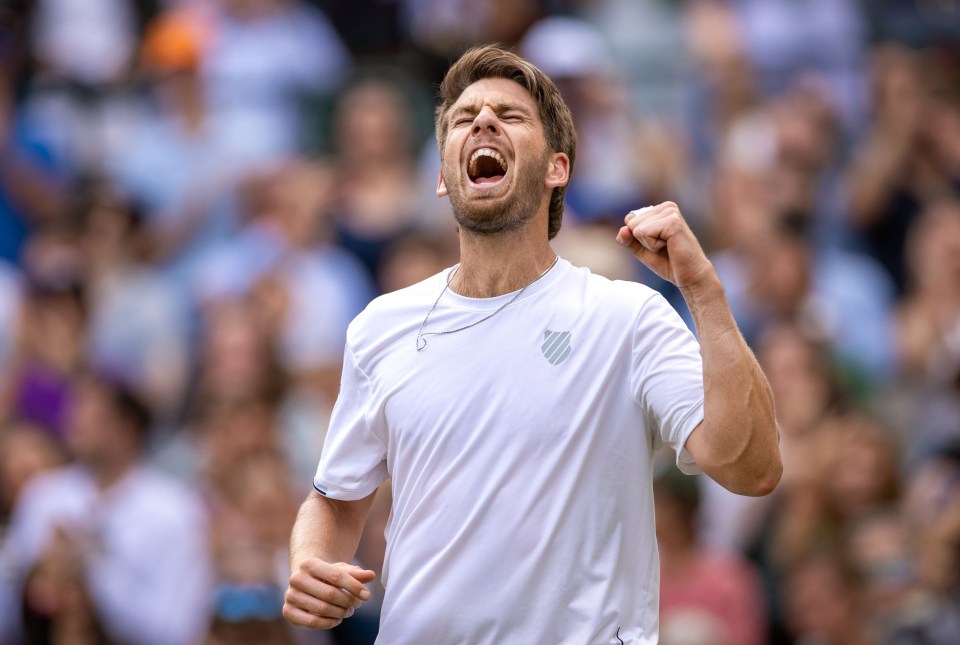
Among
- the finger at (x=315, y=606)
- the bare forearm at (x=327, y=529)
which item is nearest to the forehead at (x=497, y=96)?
the bare forearm at (x=327, y=529)

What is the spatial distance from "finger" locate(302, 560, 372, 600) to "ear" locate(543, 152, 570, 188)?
1145mm

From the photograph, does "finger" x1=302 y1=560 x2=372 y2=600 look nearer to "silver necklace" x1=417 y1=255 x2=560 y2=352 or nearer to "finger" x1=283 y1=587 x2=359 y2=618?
"finger" x1=283 y1=587 x2=359 y2=618

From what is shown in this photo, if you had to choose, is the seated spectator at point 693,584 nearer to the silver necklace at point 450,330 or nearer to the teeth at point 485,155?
the silver necklace at point 450,330

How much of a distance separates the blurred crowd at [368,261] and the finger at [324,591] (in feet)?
9.14

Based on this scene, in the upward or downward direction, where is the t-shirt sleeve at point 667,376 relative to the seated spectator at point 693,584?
upward

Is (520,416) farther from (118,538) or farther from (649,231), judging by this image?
(118,538)

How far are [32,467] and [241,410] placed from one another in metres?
1.33

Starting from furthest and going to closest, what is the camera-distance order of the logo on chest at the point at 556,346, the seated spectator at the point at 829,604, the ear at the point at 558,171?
1. the seated spectator at the point at 829,604
2. the ear at the point at 558,171
3. the logo on chest at the point at 556,346

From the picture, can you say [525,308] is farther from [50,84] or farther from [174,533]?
[50,84]

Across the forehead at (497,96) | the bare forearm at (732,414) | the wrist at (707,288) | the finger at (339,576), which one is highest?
the forehead at (497,96)

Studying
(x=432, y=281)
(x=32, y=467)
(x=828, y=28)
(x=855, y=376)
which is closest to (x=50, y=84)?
(x=32, y=467)

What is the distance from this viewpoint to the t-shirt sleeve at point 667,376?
11.6 feet

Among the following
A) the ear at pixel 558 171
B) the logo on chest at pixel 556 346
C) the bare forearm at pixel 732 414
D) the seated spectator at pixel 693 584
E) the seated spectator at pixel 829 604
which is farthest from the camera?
the seated spectator at pixel 829 604

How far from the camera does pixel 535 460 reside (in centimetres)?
364
